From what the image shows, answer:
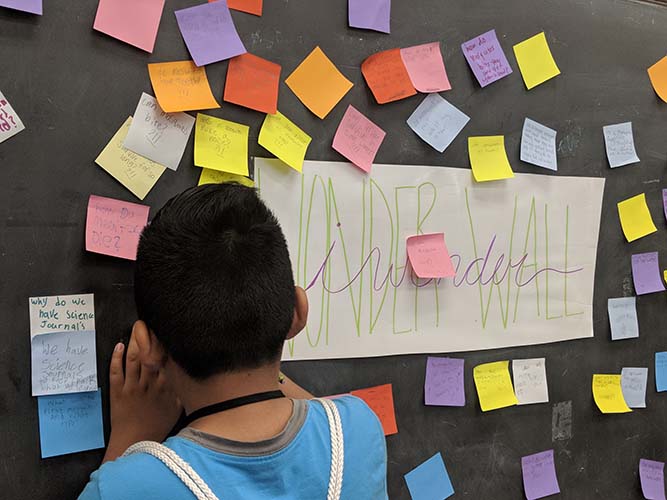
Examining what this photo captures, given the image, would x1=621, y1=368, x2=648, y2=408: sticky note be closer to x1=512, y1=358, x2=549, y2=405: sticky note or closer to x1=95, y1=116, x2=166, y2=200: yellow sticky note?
x1=512, y1=358, x2=549, y2=405: sticky note

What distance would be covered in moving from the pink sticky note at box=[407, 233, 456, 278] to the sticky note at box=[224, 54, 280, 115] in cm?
32

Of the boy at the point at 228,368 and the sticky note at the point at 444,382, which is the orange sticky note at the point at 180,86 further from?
the sticky note at the point at 444,382

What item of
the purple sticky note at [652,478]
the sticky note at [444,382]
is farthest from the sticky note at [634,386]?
the sticky note at [444,382]

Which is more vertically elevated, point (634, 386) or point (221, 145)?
point (221, 145)

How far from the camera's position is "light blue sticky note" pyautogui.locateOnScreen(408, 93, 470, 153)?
1.07 metres

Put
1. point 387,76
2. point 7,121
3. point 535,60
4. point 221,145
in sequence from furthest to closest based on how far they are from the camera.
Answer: point 535,60
point 387,76
point 221,145
point 7,121

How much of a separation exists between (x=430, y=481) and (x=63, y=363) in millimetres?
642

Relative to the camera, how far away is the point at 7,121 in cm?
82

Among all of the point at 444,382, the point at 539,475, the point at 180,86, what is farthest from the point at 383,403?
the point at 180,86

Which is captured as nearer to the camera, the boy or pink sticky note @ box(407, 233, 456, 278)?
the boy

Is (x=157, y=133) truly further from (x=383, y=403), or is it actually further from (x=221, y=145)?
(x=383, y=403)

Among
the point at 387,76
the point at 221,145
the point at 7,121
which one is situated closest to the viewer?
the point at 7,121

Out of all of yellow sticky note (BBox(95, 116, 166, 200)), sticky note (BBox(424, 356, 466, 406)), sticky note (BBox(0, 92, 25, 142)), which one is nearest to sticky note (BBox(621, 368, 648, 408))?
sticky note (BBox(424, 356, 466, 406))

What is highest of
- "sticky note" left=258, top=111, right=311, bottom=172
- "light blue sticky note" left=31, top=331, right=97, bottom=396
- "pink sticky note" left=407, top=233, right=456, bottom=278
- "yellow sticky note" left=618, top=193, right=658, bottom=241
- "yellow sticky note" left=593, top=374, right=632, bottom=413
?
"sticky note" left=258, top=111, right=311, bottom=172
